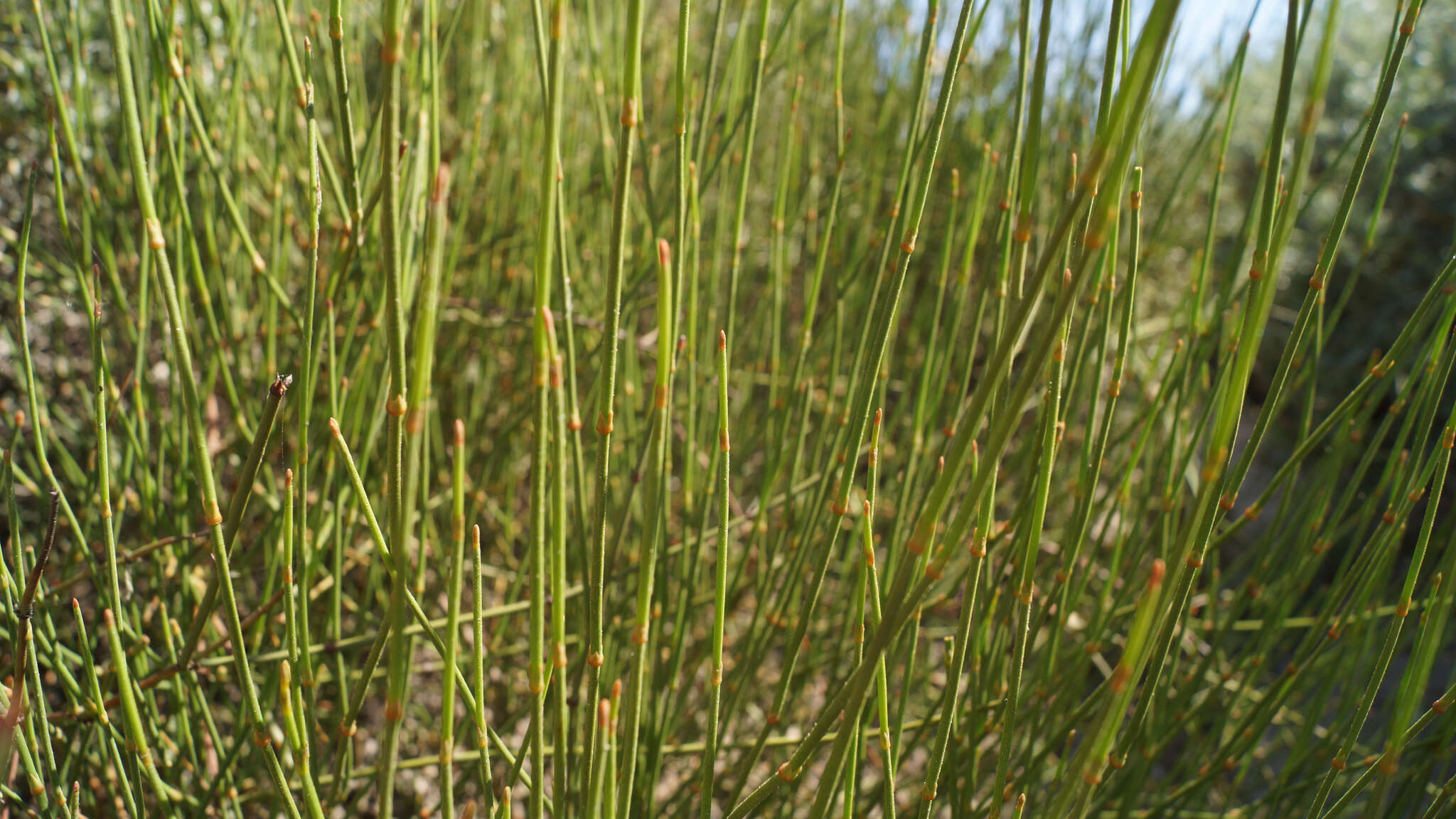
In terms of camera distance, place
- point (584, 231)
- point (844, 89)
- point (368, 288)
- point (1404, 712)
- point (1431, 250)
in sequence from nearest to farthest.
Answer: point (1404, 712) → point (368, 288) → point (584, 231) → point (844, 89) → point (1431, 250)

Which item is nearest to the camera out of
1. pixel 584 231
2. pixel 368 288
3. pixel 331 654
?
pixel 331 654

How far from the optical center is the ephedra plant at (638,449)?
43 centimetres

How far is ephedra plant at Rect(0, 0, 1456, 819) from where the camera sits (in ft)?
1.42

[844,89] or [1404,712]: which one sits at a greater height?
[844,89]

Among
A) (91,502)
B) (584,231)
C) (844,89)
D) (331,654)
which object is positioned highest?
(844,89)

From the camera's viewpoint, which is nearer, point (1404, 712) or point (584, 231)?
point (1404, 712)

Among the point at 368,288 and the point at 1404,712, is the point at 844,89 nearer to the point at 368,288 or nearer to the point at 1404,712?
the point at 368,288

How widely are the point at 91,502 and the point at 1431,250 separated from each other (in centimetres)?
290

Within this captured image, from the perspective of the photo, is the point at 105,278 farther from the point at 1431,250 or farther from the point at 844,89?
the point at 1431,250

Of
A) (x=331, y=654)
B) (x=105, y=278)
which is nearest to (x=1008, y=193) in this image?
(x=331, y=654)

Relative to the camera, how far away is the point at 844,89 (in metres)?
1.86

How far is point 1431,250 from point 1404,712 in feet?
8.08

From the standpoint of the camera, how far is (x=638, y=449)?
82cm

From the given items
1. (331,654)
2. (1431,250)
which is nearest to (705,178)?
(331,654)
